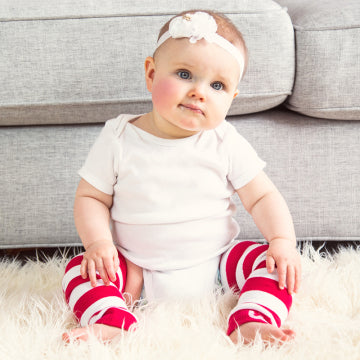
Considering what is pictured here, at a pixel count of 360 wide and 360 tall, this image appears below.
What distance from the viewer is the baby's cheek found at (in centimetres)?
78

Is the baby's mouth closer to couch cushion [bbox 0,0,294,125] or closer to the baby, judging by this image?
the baby

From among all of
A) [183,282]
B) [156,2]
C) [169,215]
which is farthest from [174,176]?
[156,2]

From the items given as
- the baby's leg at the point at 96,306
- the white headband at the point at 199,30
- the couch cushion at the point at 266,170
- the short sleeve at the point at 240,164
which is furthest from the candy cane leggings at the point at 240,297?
the white headband at the point at 199,30

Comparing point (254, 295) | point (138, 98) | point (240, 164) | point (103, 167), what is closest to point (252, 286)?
point (254, 295)

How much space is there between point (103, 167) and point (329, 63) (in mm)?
520

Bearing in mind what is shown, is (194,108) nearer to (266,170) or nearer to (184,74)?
(184,74)

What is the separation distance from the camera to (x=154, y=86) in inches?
31.9

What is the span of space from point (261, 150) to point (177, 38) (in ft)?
1.24

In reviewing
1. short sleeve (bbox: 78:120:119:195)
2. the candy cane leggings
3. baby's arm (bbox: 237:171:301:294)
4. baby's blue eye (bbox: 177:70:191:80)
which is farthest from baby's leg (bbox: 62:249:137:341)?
baby's blue eye (bbox: 177:70:191:80)

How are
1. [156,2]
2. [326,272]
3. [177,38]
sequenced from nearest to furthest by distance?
[177,38], [326,272], [156,2]

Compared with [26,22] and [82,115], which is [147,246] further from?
[26,22]

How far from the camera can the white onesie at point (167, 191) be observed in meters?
0.85

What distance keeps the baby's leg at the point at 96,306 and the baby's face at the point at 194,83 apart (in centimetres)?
30

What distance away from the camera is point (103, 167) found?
2.82 ft
